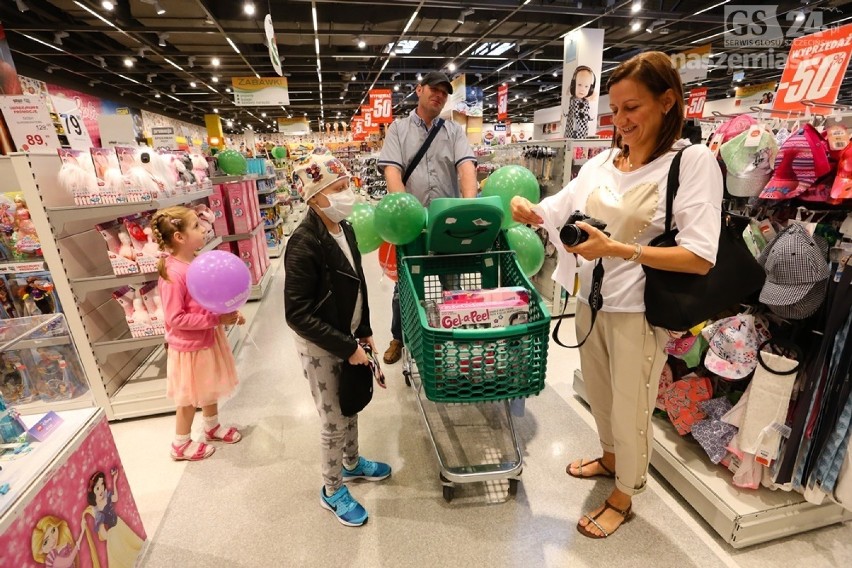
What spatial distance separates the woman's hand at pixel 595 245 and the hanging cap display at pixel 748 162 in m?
1.17

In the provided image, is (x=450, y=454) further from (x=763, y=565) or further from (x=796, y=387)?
(x=796, y=387)

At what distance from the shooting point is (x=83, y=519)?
1371 mm

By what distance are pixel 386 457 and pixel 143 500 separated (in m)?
1.31

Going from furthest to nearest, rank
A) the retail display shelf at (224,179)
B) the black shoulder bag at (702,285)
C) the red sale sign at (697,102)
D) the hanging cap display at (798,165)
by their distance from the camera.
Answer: the red sale sign at (697,102) → the retail display shelf at (224,179) → the hanging cap display at (798,165) → the black shoulder bag at (702,285)

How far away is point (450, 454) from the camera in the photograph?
245cm

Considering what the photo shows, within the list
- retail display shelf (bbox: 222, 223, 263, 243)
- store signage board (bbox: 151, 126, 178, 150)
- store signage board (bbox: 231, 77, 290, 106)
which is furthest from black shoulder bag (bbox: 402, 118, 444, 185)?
store signage board (bbox: 231, 77, 290, 106)

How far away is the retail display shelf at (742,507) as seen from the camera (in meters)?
1.83

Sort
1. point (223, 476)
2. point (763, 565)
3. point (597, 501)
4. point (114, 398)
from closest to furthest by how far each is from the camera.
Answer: point (763, 565), point (597, 501), point (223, 476), point (114, 398)

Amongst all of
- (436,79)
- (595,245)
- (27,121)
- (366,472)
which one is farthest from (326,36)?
(595,245)

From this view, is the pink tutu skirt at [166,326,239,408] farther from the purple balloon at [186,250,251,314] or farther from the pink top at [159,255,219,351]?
the purple balloon at [186,250,251,314]

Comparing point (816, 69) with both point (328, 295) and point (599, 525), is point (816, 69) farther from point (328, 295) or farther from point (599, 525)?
point (328, 295)

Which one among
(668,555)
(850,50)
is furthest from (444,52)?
(668,555)

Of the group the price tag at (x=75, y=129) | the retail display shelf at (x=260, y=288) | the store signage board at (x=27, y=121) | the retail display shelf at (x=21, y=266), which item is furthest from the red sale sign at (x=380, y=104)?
the retail display shelf at (x=21, y=266)

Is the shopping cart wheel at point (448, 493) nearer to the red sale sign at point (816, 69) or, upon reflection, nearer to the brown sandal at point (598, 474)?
the brown sandal at point (598, 474)
